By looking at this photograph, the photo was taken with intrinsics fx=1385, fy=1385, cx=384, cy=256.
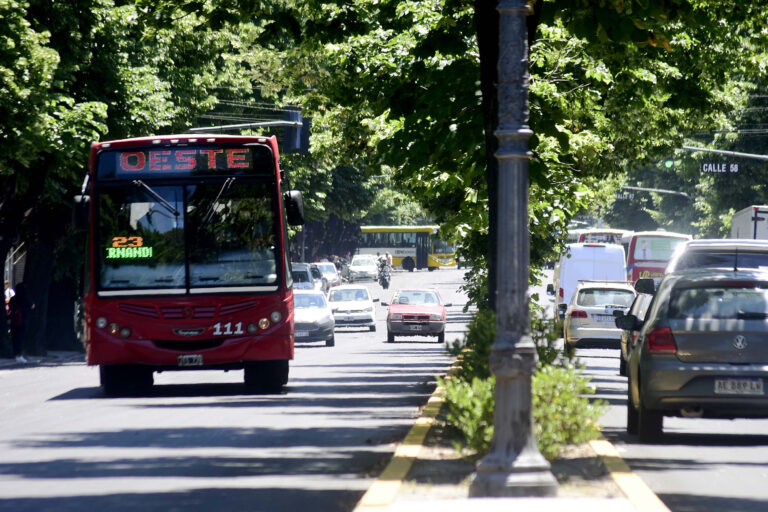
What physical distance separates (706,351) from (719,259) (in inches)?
384

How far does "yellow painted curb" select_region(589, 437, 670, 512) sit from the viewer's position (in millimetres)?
8750

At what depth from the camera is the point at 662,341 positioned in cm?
1352

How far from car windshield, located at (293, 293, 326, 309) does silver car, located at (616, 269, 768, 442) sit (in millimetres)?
26352

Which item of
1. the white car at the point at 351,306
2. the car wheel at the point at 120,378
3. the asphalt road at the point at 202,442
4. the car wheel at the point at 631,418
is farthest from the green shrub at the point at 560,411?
the white car at the point at 351,306

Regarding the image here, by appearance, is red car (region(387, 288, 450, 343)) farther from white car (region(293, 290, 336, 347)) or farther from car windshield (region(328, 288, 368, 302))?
car windshield (region(328, 288, 368, 302))

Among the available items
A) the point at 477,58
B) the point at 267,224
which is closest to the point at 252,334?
the point at 267,224

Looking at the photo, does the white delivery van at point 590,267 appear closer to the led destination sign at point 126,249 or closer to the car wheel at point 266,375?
the car wheel at point 266,375

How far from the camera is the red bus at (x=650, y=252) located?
198ft

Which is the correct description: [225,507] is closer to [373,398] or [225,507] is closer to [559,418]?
[559,418]

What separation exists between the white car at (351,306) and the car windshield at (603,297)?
667 inches

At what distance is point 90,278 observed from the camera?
1877cm

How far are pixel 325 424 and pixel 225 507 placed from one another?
18.9ft

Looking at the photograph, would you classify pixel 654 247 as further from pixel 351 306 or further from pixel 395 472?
pixel 395 472

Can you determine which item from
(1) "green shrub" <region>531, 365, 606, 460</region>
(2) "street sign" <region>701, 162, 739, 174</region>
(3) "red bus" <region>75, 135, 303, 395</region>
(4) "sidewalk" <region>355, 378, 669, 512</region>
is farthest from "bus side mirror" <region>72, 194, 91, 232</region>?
(2) "street sign" <region>701, 162, 739, 174</region>
